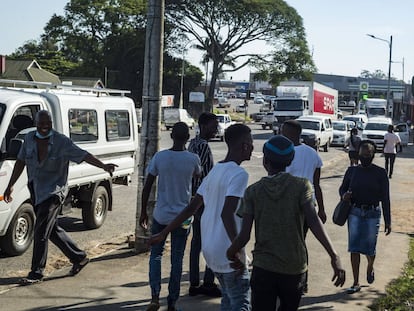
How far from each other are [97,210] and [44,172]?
3.89 meters

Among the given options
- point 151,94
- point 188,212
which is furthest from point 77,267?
point 188,212

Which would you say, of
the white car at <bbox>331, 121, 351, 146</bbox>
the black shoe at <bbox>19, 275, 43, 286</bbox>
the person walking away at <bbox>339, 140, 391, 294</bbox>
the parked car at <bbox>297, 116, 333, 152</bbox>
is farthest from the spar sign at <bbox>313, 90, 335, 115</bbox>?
the black shoe at <bbox>19, 275, 43, 286</bbox>

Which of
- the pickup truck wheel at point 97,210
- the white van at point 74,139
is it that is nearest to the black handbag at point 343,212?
the white van at point 74,139

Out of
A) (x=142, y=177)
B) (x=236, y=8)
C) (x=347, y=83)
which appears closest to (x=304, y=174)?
(x=142, y=177)

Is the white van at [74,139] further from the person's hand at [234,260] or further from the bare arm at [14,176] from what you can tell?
A: the person's hand at [234,260]

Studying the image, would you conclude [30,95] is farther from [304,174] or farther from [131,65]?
[131,65]

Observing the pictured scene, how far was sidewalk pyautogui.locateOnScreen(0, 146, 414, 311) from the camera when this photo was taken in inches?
253

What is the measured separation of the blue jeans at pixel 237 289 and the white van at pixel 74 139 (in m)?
3.89

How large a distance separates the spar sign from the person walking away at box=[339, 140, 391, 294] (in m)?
39.6

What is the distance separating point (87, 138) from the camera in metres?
10.0

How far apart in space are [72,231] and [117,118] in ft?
6.91

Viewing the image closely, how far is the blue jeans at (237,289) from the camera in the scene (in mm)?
4445

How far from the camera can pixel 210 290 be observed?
A: 679 cm

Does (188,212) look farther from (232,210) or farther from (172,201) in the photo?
(172,201)
